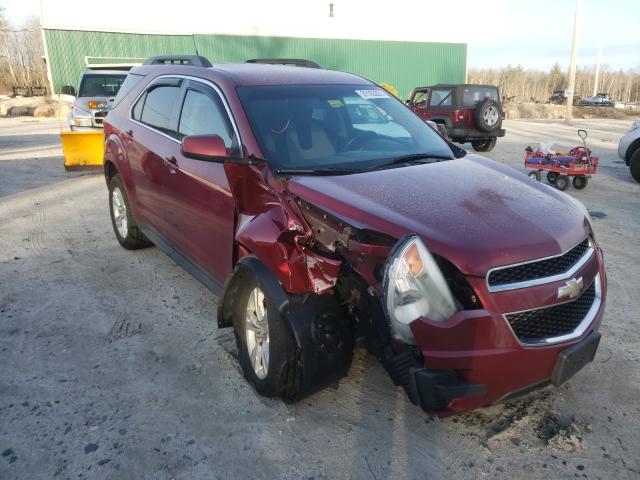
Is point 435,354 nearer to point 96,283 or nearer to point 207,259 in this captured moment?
point 207,259

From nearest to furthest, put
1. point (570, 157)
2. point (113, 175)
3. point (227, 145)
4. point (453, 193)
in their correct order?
1. point (453, 193)
2. point (227, 145)
3. point (113, 175)
4. point (570, 157)

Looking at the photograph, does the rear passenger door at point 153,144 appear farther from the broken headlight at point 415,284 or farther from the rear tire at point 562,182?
the rear tire at point 562,182

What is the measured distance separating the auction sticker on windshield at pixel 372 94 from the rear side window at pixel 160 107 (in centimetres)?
143

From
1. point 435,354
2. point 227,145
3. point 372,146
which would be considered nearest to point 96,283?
point 227,145

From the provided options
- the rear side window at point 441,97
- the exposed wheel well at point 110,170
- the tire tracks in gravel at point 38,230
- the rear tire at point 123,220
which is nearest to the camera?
the rear tire at point 123,220

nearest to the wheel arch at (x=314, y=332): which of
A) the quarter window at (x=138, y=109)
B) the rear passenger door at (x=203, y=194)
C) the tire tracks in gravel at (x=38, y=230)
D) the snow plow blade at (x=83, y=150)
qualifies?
the rear passenger door at (x=203, y=194)

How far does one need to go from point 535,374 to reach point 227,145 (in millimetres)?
2157

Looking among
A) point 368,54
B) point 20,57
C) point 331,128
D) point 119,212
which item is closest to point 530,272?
point 331,128

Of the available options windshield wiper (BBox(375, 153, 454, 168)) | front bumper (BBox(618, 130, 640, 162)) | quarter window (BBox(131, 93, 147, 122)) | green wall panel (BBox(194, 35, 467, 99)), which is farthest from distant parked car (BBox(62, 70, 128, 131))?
green wall panel (BBox(194, 35, 467, 99))

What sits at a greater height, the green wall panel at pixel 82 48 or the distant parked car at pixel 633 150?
the green wall panel at pixel 82 48

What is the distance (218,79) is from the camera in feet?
11.8

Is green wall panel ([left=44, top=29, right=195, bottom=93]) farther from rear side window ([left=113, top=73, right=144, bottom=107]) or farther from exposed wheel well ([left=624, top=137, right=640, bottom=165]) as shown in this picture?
exposed wheel well ([left=624, top=137, right=640, bottom=165])

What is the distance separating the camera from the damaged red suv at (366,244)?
2217 millimetres

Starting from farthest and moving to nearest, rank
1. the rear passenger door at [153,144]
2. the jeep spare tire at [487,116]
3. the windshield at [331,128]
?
1. the jeep spare tire at [487,116]
2. the rear passenger door at [153,144]
3. the windshield at [331,128]
